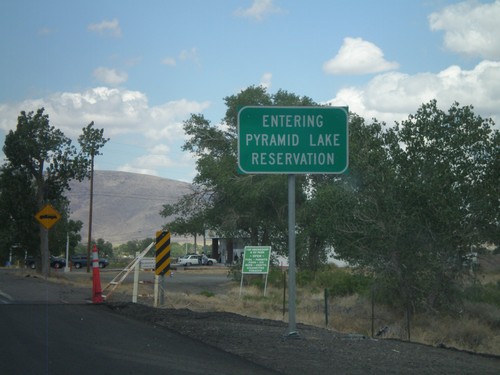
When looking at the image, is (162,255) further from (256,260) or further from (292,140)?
(256,260)

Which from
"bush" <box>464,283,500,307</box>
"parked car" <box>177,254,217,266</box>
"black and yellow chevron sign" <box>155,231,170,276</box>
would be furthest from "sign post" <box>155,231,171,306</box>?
"parked car" <box>177,254,217,266</box>

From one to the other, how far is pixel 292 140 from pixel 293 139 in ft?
0.09

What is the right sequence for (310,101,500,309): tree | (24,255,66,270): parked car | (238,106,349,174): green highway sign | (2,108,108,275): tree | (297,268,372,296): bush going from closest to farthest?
(238,106,349,174): green highway sign < (310,101,500,309): tree < (297,268,372,296): bush < (2,108,108,275): tree < (24,255,66,270): parked car

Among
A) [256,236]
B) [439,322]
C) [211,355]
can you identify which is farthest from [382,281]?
[256,236]

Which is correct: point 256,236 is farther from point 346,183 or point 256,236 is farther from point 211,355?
point 211,355

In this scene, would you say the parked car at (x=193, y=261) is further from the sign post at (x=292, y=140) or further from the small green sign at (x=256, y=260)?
the sign post at (x=292, y=140)

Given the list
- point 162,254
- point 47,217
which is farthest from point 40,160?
point 162,254

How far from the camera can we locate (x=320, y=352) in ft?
33.1

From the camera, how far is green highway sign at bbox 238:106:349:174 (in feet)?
38.1

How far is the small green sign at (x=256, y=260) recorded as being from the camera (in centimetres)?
2942

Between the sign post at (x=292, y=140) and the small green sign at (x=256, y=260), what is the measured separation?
17.9 metres

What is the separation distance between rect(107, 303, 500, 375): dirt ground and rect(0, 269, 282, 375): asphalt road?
45 centimetres

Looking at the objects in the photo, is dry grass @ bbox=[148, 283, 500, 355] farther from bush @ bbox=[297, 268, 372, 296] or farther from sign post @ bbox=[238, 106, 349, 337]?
sign post @ bbox=[238, 106, 349, 337]

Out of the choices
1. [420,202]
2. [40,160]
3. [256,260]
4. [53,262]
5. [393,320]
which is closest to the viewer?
[420,202]
